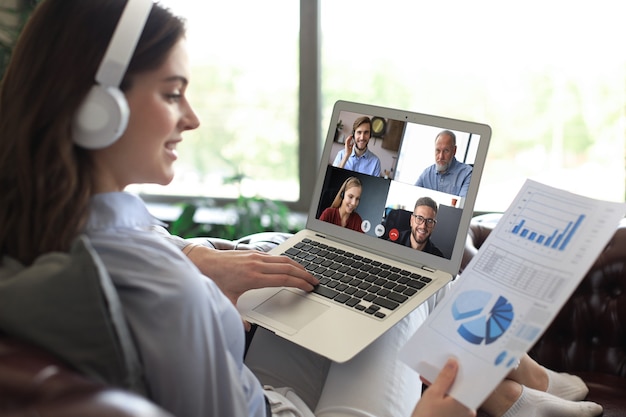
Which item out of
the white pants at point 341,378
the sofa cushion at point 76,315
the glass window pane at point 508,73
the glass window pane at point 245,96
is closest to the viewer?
the sofa cushion at point 76,315

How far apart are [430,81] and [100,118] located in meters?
1.83

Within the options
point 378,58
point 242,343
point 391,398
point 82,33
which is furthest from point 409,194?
point 378,58

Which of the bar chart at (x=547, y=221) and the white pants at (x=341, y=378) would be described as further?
the white pants at (x=341, y=378)

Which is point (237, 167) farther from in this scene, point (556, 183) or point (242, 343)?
point (242, 343)

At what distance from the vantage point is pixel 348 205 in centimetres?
165

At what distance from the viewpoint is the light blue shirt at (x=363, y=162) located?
5.27 feet

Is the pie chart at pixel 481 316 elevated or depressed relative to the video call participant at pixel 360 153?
depressed

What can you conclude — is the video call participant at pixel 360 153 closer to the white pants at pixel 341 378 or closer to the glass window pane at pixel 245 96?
the white pants at pixel 341 378

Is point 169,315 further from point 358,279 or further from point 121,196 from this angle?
point 358,279

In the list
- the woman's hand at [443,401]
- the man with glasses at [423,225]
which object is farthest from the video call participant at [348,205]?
the woman's hand at [443,401]

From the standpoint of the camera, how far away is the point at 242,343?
109cm

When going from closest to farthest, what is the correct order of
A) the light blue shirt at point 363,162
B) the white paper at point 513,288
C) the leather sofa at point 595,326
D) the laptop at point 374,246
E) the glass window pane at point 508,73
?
the white paper at point 513,288, the laptop at point 374,246, the light blue shirt at point 363,162, the leather sofa at point 595,326, the glass window pane at point 508,73

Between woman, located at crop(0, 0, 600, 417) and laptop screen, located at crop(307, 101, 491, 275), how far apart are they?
51cm

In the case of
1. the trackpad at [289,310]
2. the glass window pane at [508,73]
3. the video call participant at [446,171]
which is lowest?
the trackpad at [289,310]
